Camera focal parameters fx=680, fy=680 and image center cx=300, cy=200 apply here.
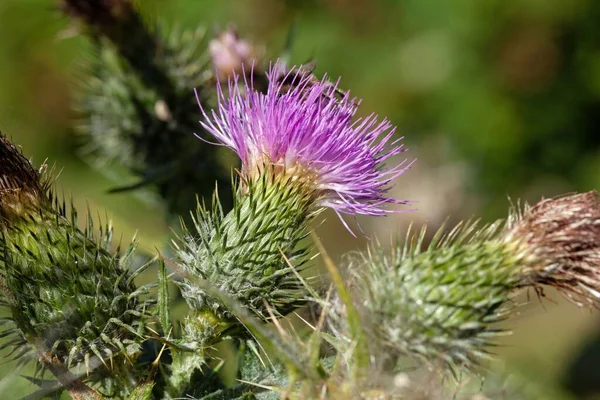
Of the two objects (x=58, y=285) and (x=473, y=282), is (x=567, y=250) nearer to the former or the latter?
(x=473, y=282)

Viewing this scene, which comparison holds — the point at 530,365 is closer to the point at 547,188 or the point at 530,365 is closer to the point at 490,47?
the point at 547,188

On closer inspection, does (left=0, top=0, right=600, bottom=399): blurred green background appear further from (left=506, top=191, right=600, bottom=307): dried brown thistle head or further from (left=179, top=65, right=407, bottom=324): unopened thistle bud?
(left=506, top=191, right=600, bottom=307): dried brown thistle head

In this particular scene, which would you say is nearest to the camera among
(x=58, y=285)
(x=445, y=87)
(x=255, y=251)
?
(x=58, y=285)

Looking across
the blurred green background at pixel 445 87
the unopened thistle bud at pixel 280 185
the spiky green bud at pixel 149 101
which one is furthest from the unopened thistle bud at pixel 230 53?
the blurred green background at pixel 445 87

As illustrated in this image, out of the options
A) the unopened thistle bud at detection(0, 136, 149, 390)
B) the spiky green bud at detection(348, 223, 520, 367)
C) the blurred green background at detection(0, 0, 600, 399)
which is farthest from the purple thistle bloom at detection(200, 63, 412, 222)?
the blurred green background at detection(0, 0, 600, 399)

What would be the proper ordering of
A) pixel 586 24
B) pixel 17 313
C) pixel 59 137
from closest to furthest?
pixel 17 313 < pixel 586 24 < pixel 59 137

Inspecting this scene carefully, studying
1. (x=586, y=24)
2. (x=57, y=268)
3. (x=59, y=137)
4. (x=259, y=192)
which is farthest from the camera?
(x=59, y=137)

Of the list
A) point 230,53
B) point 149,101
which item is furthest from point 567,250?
point 149,101

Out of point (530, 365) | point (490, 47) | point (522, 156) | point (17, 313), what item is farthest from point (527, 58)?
point (17, 313)
